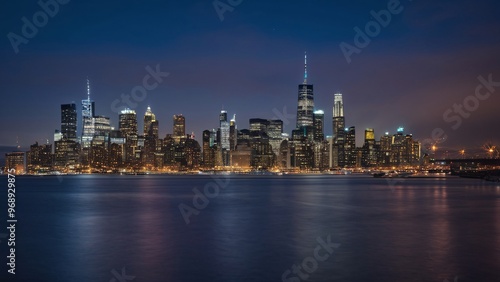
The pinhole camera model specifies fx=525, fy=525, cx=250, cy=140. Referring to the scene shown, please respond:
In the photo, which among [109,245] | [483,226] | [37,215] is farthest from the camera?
[37,215]

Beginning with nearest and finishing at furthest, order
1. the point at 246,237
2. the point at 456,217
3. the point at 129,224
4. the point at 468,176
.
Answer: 1. the point at 246,237
2. the point at 129,224
3. the point at 456,217
4. the point at 468,176

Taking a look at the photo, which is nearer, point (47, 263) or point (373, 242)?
point (47, 263)

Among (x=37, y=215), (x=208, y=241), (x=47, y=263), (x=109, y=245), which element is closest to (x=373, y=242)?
(x=208, y=241)

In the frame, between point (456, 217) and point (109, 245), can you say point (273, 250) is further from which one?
point (456, 217)

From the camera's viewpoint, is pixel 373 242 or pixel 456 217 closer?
pixel 373 242

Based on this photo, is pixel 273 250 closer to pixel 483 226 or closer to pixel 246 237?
pixel 246 237

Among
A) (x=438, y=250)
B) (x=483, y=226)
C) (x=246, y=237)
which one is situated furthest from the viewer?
(x=483, y=226)

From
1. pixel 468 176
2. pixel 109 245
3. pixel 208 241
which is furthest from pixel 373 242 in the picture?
pixel 468 176

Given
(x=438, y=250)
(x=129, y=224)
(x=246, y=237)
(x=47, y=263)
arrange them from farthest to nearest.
Answer: 1. (x=129, y=224)
2. (x=246, y=237)
3. (x=438, y=250)
4. (x=47, y=263)
